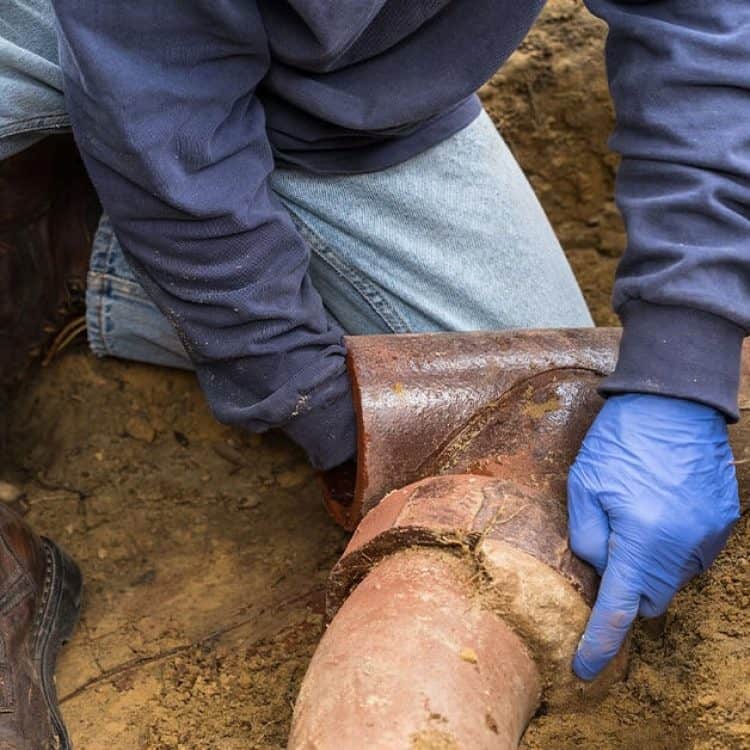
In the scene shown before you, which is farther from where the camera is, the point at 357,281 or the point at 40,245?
the point at 40,245

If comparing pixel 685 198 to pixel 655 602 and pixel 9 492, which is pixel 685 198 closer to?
pixel 655 602

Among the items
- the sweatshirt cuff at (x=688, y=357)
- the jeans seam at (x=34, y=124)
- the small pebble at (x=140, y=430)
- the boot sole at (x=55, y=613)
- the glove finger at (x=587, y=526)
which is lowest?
the small pebble at (x=140, y=430)

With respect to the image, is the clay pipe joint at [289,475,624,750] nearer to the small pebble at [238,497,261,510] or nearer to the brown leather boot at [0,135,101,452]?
the small pebble at [238,497,261,510]

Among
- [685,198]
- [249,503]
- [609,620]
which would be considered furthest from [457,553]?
[249,503]

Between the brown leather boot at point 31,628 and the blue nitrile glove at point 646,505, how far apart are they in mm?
812

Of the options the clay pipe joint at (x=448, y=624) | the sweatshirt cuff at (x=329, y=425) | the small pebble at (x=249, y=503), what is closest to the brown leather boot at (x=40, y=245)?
the small pebble at (x=249, y=503)

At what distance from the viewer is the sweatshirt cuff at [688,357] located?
1.49 m

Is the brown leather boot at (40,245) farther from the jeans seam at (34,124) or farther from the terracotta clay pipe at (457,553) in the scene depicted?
the terracotta clay pipe at (457,553)

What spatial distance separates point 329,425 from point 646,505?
0.56 m

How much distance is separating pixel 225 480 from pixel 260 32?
3.45ft

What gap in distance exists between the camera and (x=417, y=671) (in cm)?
123

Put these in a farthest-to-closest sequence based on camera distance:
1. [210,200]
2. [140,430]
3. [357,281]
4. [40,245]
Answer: [140,430]
[40,245]
[357,281]
[210,200]

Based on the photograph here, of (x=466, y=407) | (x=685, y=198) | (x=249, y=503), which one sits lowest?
(x=249, y=503)

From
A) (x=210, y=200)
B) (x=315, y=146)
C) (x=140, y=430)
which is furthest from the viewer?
(x=140, y=430)
